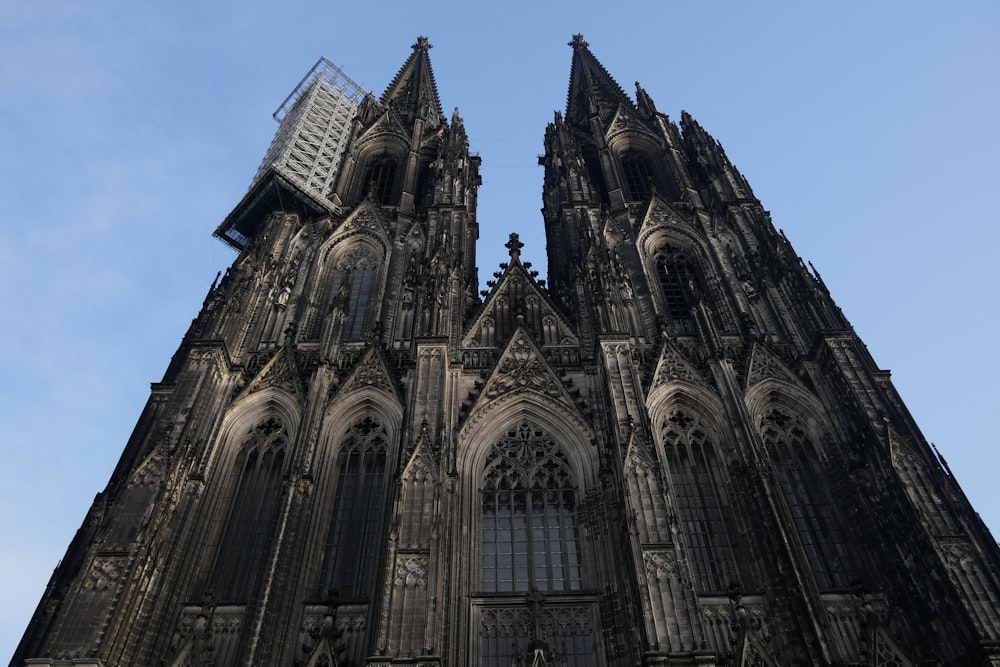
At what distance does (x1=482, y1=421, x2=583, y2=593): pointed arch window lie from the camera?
1702 centimetres

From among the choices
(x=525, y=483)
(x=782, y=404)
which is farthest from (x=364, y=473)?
(x=782, y=404)

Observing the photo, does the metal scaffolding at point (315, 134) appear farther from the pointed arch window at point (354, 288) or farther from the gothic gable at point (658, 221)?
the gothic gable at point (658, 221)

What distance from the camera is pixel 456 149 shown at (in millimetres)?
31219

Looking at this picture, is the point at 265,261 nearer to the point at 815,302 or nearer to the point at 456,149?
the point at 456,149

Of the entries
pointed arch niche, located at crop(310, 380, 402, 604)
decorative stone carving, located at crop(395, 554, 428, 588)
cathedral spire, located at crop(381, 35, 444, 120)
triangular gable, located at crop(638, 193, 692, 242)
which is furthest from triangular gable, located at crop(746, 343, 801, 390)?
cathedral spire, located at crop(381, 35, 444, 120)

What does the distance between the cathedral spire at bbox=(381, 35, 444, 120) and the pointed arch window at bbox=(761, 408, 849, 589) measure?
22.6 meters

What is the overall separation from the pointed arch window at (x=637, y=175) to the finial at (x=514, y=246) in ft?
17.4

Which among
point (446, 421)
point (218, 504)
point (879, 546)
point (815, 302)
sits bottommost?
point (879, 546)

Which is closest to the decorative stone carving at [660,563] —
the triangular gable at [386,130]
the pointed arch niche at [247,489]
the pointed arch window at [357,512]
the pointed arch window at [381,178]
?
the pointed arch window at [357,512]

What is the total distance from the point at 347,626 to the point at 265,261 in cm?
1287

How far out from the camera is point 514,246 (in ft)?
88.9

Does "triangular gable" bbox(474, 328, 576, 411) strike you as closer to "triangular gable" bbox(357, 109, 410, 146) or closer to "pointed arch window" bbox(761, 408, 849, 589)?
"pointed arch window" bbox(761, 408, 849, 589)

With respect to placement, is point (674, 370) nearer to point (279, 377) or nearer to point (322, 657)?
point (279, 377)

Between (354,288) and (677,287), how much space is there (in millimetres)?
10330
